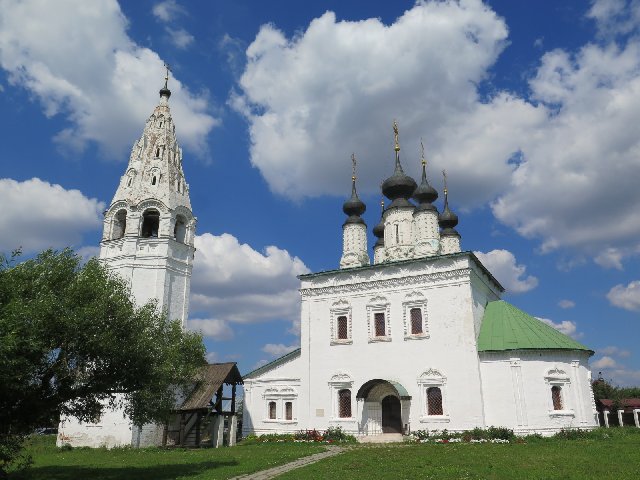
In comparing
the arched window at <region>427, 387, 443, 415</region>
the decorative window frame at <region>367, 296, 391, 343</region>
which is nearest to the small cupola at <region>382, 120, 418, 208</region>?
the decorative window frame at <region>367, 296, 391, 343</region>

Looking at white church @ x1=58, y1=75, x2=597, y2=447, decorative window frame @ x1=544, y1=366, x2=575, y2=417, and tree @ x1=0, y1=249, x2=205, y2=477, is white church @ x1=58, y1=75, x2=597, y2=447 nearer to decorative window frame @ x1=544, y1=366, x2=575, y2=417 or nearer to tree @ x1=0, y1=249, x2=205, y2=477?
decorative window frame @ x1=544, y1=366, x2=575, y2=417

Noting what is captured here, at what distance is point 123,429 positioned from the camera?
24.4 m

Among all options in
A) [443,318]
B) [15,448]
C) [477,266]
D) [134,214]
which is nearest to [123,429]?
[134,214]

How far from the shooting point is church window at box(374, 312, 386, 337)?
83.3 ft

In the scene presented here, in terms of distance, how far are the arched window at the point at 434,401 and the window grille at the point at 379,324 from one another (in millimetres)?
3426

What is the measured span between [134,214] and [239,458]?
15002mm

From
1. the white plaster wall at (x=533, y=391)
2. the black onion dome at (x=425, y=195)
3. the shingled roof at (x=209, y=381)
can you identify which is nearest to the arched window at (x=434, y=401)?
the white plaster wall at (x=533, y=391)

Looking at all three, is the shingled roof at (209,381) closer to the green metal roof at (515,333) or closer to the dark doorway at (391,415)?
the dark doorway at (391,415)

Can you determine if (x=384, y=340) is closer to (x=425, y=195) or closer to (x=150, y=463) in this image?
(x=425, y=195)

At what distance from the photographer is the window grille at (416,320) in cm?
2456

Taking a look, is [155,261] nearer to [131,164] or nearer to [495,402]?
A: [131,164]

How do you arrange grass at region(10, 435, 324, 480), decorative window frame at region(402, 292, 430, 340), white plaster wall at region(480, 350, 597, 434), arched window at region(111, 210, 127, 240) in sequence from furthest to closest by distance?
arched window at region(111, 210, 127, 240)
decorative window frame at region(402, 292, 430, 340)
white plaster wall at region(480, 350, 597, 434)
grass at region(10, 435, 324, 480)

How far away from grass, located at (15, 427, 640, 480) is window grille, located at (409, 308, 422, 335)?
5.50m

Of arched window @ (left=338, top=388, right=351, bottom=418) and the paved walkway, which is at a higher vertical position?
arched window @ (left=338, top=388, right=351, bottom=418)
